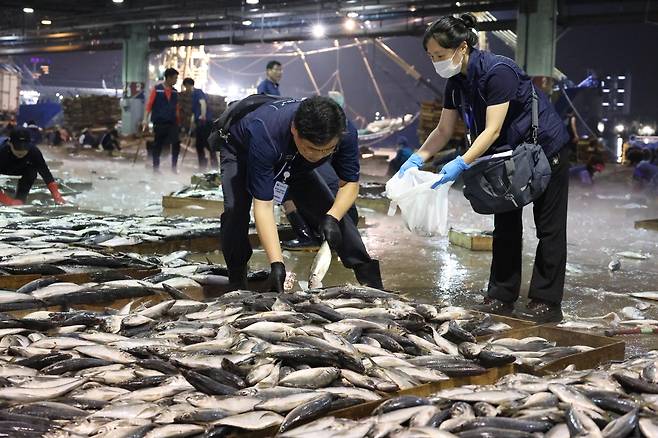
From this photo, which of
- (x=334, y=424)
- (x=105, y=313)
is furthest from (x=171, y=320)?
(x=334, y=424)

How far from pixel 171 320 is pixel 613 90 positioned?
128 ft

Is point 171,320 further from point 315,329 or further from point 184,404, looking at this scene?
point 184,404

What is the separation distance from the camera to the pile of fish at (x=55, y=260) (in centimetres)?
521

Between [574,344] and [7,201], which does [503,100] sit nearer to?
[574,344]

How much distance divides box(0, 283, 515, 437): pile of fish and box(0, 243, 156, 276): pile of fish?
75cm

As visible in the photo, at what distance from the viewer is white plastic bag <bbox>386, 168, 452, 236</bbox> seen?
499 cm

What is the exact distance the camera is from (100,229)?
25.0ft

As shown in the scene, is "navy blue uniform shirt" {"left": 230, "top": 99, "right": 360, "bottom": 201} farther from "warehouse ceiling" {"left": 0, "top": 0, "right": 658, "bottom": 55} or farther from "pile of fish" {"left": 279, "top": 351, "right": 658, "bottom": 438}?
"warehouse ceiling" {"left": 0, "top": 0, "right": 658, "bottom": 55}

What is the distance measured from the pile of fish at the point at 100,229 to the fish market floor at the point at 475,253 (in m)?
0.50

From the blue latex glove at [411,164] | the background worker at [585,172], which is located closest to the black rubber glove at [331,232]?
the blue latex glove at [411,164]

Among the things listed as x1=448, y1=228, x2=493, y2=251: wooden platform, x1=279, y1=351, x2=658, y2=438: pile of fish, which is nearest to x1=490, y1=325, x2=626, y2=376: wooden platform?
x1=279, y1=351, x2=658, y2=438: pile of fish

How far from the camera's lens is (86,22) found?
30266 mm

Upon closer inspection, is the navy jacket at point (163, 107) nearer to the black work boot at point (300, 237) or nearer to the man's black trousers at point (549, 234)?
the black work boot at point (300, 237)

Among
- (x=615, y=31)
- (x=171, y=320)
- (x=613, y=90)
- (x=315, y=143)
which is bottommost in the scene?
(x=171, y=320)
